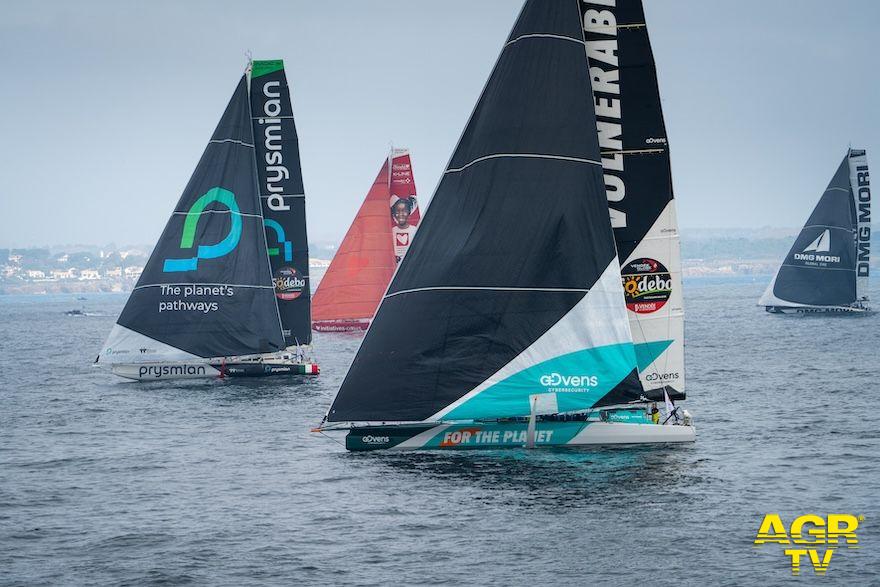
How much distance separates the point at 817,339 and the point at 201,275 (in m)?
49.6

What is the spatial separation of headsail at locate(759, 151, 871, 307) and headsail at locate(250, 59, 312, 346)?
60.5m

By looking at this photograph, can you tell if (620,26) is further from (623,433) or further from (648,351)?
(623,433)

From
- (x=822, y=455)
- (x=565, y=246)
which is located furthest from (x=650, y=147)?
(x=822, y=455)

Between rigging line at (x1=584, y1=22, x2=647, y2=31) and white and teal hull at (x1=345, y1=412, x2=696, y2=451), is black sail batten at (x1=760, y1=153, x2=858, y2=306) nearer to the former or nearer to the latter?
rigging line at (x1=584, y1=22, x2=647, y2=31)

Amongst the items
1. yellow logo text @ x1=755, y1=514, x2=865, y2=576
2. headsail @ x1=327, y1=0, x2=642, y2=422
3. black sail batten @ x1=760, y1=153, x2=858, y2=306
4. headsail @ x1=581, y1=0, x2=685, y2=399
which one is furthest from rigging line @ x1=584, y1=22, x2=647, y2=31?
black sail batten @ x1=760, y1=153, x2=858, y2=306

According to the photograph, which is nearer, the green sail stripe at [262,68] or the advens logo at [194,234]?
the advens logo at [194,234]

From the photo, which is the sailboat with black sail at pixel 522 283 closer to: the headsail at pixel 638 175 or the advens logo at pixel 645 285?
the headsail at pixel 638 175

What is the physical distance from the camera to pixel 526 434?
121 feet

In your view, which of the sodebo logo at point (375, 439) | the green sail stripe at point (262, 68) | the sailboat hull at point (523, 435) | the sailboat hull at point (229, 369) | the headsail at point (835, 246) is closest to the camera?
the sailboat hull at point (523, 435)

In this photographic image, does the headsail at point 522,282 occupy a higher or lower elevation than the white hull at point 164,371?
higher

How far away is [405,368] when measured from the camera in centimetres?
3634

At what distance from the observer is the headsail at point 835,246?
106500mm

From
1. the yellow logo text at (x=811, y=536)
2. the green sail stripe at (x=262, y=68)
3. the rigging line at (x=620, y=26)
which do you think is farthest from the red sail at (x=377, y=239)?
the yellow logo text at (x=811, y=536)

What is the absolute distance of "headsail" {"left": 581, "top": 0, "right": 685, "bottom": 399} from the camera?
37.4 metres
